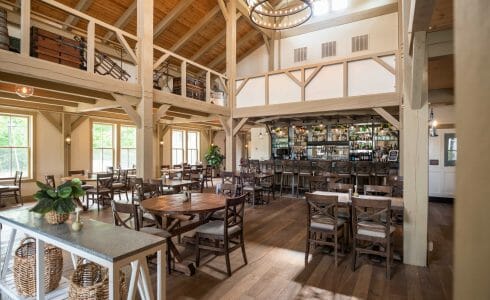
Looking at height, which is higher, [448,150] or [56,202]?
[448,150]

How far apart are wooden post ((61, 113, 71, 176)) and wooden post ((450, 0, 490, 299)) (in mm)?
10288

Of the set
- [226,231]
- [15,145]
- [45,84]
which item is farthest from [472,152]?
[15,145]

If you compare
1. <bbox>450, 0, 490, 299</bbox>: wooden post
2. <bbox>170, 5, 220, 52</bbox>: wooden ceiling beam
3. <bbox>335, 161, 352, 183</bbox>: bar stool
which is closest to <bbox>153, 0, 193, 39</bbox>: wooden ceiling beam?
<bbox>170, 5, 220, 52</bbox>: wooden ceiling beam

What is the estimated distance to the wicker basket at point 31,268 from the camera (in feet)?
7.68

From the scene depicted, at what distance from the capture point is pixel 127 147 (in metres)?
11.0

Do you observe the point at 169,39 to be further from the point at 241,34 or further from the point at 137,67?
the point at 137,67

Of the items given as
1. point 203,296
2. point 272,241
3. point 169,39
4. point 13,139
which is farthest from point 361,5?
point 13,139

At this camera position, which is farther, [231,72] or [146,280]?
[231,72]

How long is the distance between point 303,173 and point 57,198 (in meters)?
7.21

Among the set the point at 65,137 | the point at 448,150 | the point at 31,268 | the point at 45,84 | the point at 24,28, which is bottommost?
the point at 31,268

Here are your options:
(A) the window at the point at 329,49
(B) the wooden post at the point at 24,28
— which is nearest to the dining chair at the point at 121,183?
(B) the wooden post at the point at 24,28

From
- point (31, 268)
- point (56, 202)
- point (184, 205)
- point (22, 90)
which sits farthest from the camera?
point (22, 90)

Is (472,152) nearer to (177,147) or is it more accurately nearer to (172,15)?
(172,15)

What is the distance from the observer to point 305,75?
7.39m
